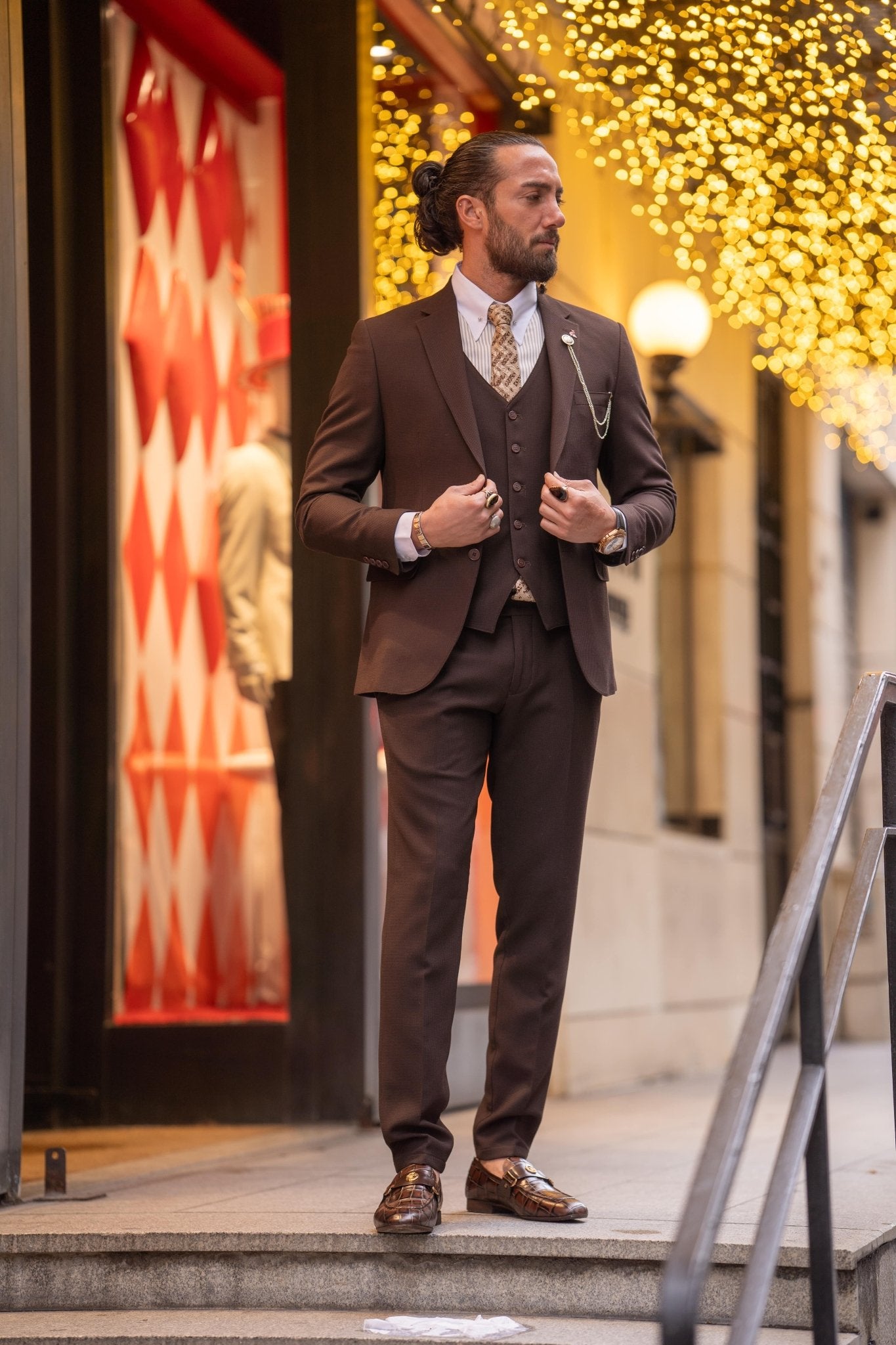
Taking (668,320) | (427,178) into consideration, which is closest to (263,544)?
(427,178)

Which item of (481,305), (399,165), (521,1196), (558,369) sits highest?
(399,165)

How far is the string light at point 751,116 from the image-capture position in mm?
3523

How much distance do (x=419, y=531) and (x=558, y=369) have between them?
0.40 metres

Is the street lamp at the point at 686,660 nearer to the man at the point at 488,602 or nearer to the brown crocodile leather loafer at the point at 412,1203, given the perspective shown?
the man at the point at 488,602

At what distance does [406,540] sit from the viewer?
265 centimetres

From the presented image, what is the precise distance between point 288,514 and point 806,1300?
2.78m

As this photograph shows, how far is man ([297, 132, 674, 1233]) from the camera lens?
267cm

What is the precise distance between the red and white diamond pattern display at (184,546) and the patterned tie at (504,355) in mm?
2038

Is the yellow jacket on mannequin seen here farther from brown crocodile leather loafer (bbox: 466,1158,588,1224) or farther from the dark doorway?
the dark doorway

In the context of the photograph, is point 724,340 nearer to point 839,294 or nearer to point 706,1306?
point 839,294

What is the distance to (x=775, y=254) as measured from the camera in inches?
169

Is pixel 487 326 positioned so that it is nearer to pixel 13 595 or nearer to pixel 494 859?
pixel 494 859

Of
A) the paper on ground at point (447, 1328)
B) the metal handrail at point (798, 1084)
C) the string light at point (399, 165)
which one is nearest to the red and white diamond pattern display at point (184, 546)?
the string light at point (399, 165)

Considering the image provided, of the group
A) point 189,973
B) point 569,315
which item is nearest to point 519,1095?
point 569,315
